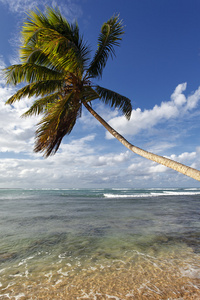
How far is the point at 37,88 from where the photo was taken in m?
5.76

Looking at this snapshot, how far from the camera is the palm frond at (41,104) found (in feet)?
21.0

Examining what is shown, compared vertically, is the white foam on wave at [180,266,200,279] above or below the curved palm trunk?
below

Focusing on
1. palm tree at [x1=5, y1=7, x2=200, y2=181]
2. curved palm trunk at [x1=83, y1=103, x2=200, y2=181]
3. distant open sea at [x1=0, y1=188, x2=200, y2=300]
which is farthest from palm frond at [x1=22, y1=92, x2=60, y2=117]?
distant open sea at [x1=0, y1=188, x2=200, y2=300]

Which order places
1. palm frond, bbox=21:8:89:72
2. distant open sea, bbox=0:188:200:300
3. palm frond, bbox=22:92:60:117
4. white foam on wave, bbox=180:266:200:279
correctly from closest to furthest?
distant open sea, bbox=0:188:200:300 < white foam on wave, bbox=180:266:200:279 < palm frond, bbox=21:8:89:72 < palm frond, bbox=22:92:60:117

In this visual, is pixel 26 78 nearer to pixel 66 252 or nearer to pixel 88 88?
pixel 88 88

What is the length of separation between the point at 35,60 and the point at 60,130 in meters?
2.60

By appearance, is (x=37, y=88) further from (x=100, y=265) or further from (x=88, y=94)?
(x=100, y=265)

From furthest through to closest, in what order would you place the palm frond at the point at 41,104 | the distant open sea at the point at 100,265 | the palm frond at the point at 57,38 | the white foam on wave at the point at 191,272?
1. the palm frond at the point at 41,104
2. the palm frond at the point at 57,38
3. the white foam on wave at the point at 191,272
4. the distant open sea at the point at 100,265

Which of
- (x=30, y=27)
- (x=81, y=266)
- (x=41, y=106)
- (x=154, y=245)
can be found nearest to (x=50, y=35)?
(x=30, y=27)

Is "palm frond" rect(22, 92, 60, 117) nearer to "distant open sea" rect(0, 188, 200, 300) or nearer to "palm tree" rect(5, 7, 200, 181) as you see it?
"palm tree" rect(5, 7, 200, 181)

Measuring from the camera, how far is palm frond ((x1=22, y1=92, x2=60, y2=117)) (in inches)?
252

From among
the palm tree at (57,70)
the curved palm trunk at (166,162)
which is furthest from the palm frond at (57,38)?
the curved palm trunk at (166,162)

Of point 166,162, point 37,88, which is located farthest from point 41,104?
point 166,162

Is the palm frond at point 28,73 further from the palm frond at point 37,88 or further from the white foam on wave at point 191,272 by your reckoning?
the white foam on wave at point 191,272
